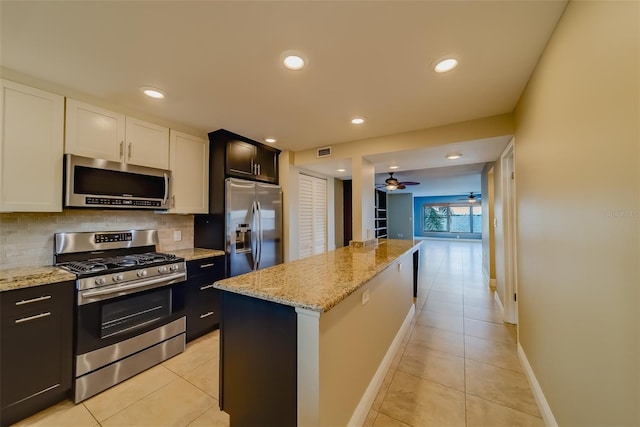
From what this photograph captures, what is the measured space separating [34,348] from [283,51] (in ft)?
8.39

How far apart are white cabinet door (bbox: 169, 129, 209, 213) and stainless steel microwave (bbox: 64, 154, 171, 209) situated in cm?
16

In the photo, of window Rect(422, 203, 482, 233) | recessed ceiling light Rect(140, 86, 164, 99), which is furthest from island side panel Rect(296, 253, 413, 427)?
window Rect(422, 203, 482, 233)

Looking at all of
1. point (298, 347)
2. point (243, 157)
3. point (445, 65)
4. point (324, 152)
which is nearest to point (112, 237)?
point (243, 157)

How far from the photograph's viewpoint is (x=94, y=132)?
84.2 inches

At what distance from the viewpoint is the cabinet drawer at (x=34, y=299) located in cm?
150

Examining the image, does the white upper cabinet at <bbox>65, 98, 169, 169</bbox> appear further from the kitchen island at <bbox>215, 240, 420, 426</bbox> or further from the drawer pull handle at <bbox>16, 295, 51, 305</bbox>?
the kitchen island at <bbox>215, 240, 420, 426</bbox>

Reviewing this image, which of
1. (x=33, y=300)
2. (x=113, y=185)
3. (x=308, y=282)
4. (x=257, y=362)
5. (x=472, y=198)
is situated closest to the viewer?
(x=257, y=362)

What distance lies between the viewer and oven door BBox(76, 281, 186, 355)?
1793 millimetres

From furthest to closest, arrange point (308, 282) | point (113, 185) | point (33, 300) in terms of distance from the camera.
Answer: point (113, 185), point (33, 300), point (308, 282)

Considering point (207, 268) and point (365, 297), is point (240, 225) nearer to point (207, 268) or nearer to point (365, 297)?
point (207, 268)

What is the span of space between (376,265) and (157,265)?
6.39 ft

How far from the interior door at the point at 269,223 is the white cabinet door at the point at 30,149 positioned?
1822 mm

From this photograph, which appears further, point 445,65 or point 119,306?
point 119,306

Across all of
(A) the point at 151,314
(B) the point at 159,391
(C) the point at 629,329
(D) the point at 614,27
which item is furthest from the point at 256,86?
(B) the point at 159,391
